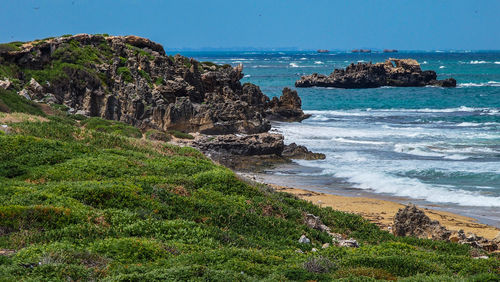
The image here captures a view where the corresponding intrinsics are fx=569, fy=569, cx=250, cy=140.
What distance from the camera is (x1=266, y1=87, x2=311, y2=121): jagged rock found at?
191 feet

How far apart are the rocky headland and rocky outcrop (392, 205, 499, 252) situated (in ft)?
53.5

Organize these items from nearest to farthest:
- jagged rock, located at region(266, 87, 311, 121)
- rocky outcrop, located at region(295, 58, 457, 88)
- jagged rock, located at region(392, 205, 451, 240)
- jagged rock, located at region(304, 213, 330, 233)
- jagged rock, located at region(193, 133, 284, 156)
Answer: jagged rock, located at region(304, 213, 330, 233), jagged rock, located at region(392, 205, 451, 240), jagged rock, located at region(193, 133, 284, 156), jagged rock, located at region(266, 87, 311, 121), rocky outcrop, located at region(295, 58, 457, 88)

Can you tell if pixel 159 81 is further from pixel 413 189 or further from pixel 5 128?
pixel 5 128

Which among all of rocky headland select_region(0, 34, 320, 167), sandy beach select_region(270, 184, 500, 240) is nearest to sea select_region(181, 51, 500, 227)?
sandy beach select_region(270, 184, 500, 240)

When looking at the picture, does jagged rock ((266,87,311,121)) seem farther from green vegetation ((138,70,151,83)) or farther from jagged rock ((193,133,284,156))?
jagged rock ((193,133,284,156))

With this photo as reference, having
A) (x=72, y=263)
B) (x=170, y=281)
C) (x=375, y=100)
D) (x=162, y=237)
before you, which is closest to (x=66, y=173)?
(x=162, y=237)

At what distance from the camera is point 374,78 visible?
112 metres

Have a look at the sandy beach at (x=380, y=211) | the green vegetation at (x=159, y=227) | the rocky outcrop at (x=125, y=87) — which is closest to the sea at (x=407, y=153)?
the sandy beach at (x=380, y=211)

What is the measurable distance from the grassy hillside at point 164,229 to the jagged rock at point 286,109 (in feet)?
124

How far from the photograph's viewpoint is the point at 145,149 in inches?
871

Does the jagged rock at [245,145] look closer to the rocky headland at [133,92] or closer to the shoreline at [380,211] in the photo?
the rocky headland at [133,92]

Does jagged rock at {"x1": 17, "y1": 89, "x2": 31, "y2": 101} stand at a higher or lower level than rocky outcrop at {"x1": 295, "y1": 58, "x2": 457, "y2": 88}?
higher

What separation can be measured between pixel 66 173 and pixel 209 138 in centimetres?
2067

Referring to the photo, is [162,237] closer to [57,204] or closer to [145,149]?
[57,204]
